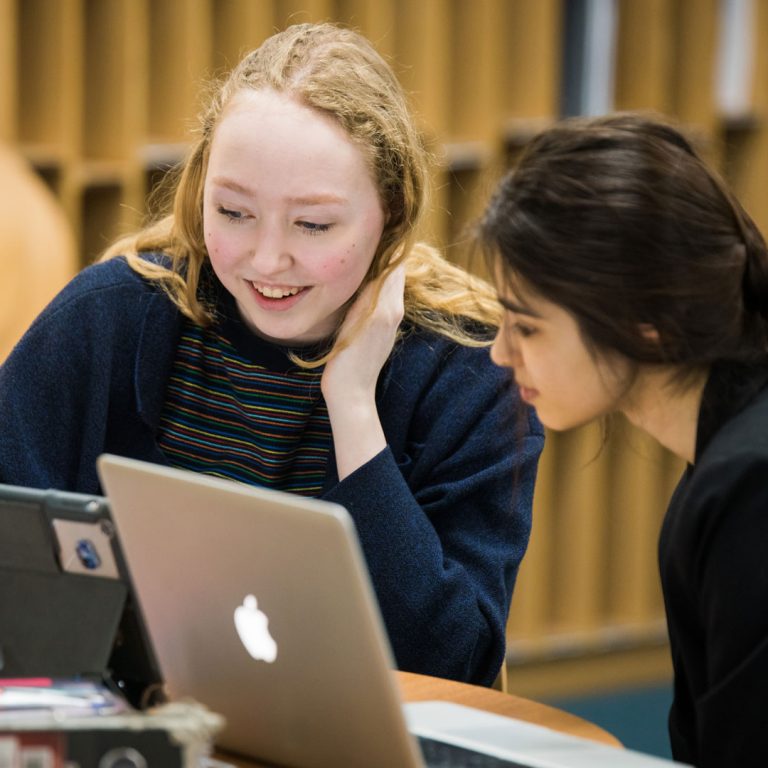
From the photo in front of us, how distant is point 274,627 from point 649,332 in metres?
0.46

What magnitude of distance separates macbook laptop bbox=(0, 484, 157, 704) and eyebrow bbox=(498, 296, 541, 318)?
0.43 meters

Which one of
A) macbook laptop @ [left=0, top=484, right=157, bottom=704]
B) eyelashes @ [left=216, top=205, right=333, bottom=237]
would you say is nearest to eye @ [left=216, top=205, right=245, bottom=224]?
eyelashes @ [left=216, top=205, right=333, bottom=237]

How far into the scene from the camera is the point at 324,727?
1257 mm

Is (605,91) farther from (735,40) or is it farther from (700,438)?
(700,438)

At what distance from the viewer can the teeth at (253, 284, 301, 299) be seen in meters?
1.80

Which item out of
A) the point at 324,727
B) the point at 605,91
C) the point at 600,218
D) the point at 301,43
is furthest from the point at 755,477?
the point at 605,91

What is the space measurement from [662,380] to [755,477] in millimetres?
163

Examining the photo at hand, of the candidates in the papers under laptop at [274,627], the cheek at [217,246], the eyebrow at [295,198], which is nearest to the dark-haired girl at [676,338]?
the papers under laptop at [274,627]

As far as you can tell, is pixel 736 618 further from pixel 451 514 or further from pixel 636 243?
pixel 451 514

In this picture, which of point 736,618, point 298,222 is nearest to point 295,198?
point 298,222

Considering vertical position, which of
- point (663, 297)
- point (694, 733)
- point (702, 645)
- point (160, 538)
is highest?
point (663, 297)

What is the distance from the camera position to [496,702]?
1.62 m

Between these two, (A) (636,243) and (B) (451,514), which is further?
(B) (451,514)

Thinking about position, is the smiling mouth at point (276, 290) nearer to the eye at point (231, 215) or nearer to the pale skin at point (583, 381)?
the eye at point (231, 215)
